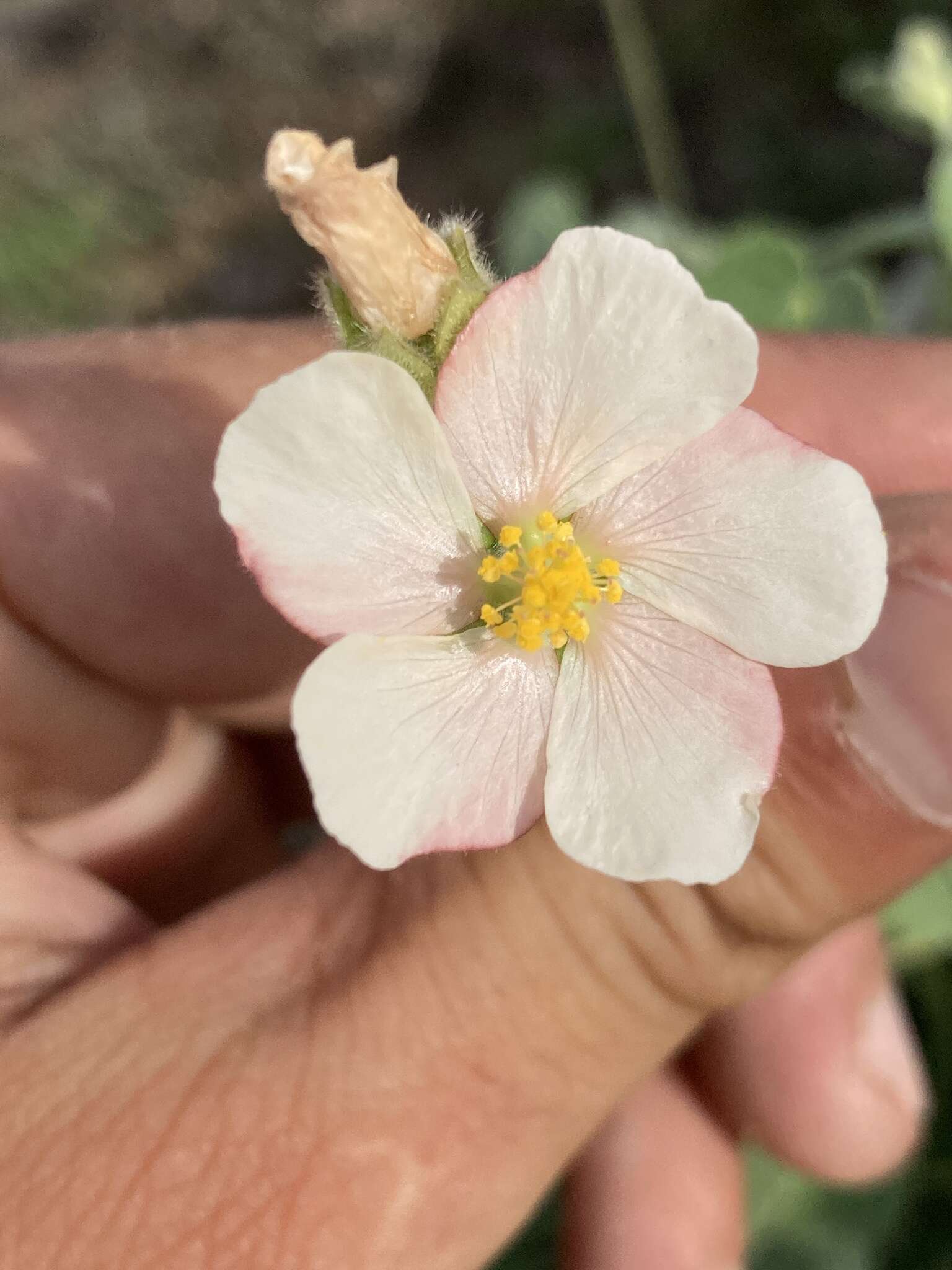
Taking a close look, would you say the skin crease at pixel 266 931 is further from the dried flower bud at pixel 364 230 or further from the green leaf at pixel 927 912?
the dried flower bud at pixel 364 230

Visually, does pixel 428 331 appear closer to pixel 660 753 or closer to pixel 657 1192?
pixel 660 753

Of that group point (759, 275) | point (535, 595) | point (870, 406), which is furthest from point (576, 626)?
point (759, 275)

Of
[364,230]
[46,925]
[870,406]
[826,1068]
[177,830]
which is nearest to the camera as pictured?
[364,230]

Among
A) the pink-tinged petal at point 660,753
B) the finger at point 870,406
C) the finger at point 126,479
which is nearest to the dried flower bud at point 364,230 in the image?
the pink-tinged petal at point 660,753

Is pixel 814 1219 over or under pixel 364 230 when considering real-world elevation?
under

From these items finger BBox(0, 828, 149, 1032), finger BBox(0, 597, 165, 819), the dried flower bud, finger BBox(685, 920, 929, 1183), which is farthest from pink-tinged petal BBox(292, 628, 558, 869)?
finger BBox(685, 920, 929, 1183)

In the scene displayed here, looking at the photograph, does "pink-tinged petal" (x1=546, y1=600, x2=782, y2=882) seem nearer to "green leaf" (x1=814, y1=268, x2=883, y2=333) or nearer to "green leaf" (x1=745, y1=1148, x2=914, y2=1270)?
"green leaf" (x1=814, y1=268, x2=883, y2=333)
